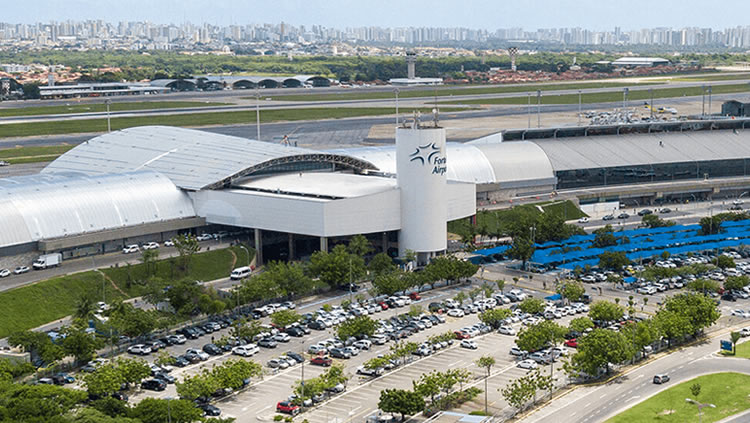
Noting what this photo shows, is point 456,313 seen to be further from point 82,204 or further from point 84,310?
point 82,204

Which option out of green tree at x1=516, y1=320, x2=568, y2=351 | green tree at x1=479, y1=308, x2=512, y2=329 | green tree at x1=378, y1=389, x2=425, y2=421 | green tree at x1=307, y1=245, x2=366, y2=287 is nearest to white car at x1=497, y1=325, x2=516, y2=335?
green tree at x1=479, y1=308, x2=512, y2=329

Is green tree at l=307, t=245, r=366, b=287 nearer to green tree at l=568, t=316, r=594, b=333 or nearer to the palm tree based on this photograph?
green tree at l=568, t=316, r=594, b=333

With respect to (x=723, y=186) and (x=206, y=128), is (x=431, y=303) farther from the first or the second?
(x=206, y=128)

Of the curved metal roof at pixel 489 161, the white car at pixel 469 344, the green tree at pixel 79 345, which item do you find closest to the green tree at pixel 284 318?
the white car at pixel 469 344

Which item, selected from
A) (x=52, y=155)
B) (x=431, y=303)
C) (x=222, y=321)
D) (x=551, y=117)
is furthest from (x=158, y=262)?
(x=551, y=117)

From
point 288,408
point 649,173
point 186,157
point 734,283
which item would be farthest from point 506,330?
point 649,173

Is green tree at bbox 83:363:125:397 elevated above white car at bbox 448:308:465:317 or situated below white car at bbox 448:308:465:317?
above
